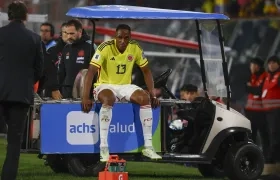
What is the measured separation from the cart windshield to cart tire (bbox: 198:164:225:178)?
972 millimetres

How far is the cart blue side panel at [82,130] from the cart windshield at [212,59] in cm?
132

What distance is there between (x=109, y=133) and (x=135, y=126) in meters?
0.34

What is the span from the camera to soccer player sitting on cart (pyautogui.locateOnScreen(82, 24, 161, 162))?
43.4ft

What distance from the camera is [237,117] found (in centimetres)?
1426

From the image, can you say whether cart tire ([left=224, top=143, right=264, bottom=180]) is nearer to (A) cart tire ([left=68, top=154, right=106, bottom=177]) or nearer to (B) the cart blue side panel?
(B) the cart blue side panel

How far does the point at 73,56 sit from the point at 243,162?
2.78 m

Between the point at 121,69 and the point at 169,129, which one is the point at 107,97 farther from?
the point at 169,129

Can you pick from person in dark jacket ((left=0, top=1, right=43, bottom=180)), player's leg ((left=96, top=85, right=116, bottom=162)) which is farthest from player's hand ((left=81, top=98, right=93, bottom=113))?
person in dark jacket ((left=0, top=1, right=43, bottom=180))

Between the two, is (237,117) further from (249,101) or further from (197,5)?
(197,5)

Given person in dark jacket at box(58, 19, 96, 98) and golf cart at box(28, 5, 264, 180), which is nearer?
Answer: golf cart at box(28, 5, 264, 180)

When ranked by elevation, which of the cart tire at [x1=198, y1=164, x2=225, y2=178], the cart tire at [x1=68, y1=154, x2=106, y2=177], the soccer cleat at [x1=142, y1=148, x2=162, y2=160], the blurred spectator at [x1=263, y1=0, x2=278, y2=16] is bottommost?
the cart tire at [x1=198, y1=164, x2=225, y2=178]

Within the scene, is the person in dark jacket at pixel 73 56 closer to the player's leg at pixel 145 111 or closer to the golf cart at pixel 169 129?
the golf cart at pixel 169 129

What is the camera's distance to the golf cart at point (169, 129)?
13.3 meters

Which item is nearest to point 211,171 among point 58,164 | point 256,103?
point 58,164
